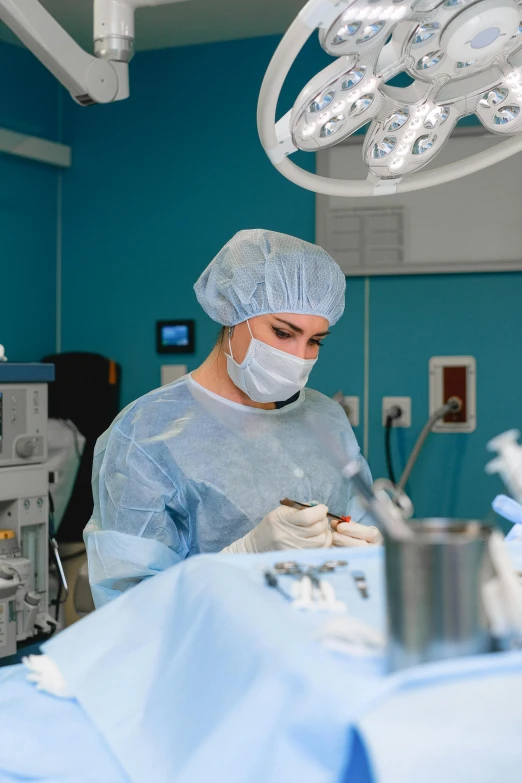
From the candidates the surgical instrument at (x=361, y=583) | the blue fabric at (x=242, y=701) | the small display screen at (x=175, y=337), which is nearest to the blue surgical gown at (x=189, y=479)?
the blue fabric at (x=242, y=701)

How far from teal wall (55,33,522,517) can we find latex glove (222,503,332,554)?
1721mm

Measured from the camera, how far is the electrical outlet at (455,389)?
310 centimetres

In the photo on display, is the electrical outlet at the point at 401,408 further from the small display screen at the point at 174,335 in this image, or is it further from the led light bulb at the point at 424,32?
the led light bulb at the point at 424,32

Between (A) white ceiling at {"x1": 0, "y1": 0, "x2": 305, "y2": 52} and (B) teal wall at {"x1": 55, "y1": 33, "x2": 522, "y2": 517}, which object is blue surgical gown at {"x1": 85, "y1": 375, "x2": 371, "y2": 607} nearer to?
(B) teal wall at {"x1": 55, "y1": 33, "x2": 522, "y2": 517}

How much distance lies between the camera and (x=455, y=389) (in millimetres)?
3123

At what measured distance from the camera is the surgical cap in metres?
1.71

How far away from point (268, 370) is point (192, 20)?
2.07 m

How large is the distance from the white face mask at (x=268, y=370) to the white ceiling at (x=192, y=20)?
73.4 inches

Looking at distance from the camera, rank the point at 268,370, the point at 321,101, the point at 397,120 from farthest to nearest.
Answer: the point at 268,370 → the point at 397,120 → the point at 321,101

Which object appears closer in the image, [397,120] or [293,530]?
[397,120]

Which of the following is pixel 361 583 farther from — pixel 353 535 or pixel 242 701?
pixel 353 535

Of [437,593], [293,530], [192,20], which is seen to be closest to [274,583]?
[437,593]

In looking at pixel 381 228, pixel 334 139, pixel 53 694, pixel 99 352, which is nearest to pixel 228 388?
pixel 334 139

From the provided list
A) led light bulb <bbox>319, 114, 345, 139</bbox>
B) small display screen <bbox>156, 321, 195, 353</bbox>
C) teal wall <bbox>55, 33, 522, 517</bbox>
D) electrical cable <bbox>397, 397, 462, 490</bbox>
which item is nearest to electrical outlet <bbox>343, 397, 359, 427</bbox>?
teal wall <bbox>55, 33, 522, 517</bbox>
